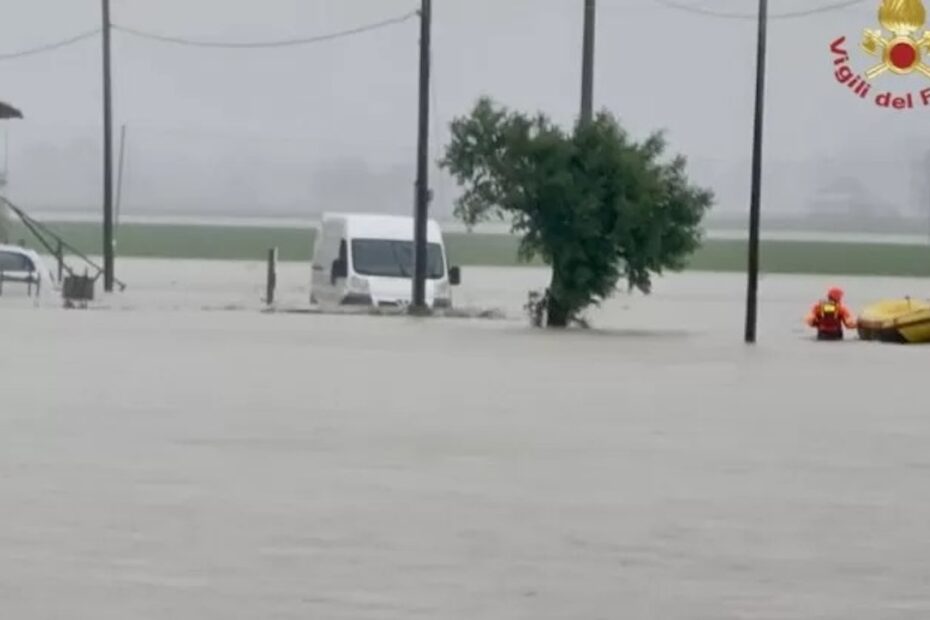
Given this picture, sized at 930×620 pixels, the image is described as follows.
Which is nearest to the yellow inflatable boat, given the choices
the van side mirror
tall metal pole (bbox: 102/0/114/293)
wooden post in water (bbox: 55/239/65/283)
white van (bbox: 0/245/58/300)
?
the van side mirror

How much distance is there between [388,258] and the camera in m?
43.7

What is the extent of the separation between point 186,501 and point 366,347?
51.4 ft

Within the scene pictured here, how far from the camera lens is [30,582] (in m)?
10.0

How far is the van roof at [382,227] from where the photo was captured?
43.6m

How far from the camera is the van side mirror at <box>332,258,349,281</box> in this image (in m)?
42.8

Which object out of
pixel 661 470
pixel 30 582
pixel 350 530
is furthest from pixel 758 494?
pixel 30 582

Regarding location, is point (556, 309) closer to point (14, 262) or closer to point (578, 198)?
point (578, 198)

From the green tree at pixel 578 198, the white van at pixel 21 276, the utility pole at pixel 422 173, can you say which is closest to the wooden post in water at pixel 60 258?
the white van at pixel 21 276

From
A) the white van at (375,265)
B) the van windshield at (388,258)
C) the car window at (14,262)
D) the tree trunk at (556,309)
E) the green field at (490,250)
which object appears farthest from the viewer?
the green field at (490,250)

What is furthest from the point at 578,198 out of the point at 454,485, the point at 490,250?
the point at 490,250

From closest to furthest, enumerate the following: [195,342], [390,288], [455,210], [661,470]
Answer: [661,470] → [195,342] → [455,210] → [390,288]

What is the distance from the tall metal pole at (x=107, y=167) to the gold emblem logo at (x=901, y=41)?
15162mm

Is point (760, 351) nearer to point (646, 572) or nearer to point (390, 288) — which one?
point (390, 288)

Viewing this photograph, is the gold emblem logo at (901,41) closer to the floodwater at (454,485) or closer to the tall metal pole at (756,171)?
the tall metal pole at (756,171)
